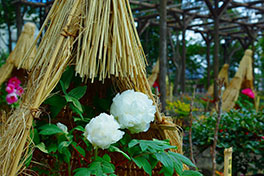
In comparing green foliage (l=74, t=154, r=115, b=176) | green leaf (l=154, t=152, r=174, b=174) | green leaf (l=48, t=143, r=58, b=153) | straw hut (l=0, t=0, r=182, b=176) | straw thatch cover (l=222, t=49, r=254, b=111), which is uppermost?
straw hut (l=0, t=0, r=182, b=176)

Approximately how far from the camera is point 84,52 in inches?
49.9

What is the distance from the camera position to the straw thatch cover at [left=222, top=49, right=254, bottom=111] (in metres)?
6.31

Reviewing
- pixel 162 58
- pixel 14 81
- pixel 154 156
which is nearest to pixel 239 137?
pixel 154 156

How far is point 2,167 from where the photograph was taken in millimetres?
1043

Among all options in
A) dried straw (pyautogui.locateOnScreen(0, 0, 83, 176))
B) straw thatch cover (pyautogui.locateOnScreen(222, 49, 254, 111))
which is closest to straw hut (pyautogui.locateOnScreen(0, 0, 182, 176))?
dried straw (pyautogui.locateOnScreen(0, 0, 83, 176))

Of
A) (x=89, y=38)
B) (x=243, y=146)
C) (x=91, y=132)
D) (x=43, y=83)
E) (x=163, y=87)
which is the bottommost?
(x=243, y=146)

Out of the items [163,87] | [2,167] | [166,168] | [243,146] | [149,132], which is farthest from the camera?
[163,87]

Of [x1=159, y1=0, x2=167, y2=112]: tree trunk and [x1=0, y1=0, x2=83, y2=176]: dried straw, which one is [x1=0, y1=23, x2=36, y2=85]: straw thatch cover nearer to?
[x1=159, y1=0, x2=167, y2=112]: tree trunk

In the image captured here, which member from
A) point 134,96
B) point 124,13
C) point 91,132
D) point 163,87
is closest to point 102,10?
point 124,13

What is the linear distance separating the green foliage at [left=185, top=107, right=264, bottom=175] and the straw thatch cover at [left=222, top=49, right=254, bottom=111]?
3434mm

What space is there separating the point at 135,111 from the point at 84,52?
0.30 m

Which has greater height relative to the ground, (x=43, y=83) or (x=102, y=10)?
(x=102, y=10)

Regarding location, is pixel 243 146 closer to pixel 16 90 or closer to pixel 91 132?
pixel 91 132

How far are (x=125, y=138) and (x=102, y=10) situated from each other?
1.70 ft
